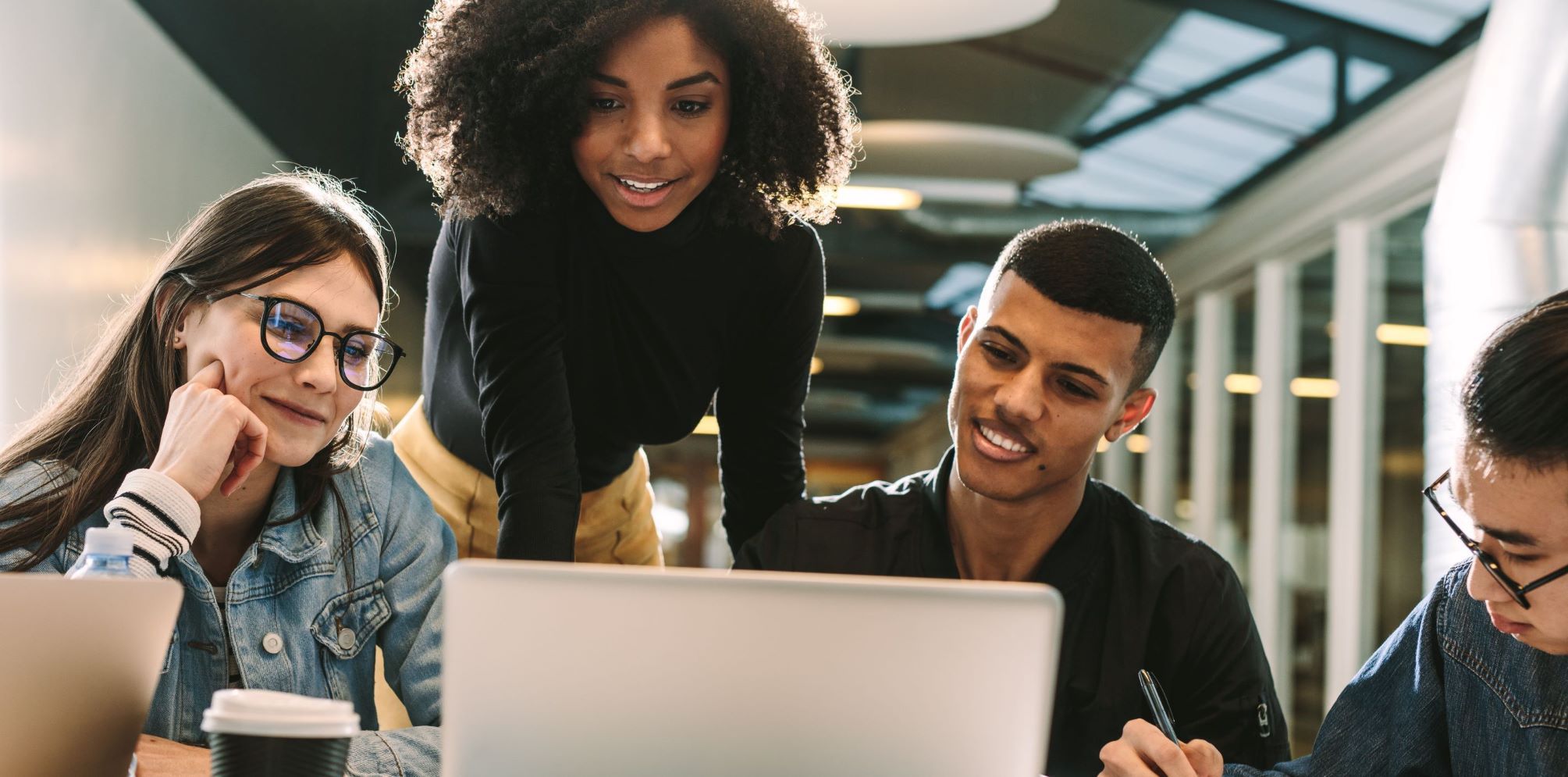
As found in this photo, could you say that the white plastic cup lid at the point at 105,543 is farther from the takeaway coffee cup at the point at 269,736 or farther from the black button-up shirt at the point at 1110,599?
the black button-up shirt at the point at 1110,599

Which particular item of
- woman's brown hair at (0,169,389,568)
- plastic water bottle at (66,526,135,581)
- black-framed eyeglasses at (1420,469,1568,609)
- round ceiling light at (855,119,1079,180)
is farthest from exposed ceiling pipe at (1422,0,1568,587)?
plastic water bottle at (66,526,135,581)

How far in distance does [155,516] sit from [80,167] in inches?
123

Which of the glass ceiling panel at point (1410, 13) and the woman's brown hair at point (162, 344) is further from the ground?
the glass ceiling panel at point (1410, 13)

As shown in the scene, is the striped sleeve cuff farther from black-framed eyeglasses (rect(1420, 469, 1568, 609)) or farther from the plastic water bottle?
black-framed eyeglasses (rect(1420, 469, 1568, 609))

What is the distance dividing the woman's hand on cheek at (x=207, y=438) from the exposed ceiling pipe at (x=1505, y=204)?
277 cm

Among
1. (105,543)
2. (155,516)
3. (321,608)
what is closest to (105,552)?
(105,543)

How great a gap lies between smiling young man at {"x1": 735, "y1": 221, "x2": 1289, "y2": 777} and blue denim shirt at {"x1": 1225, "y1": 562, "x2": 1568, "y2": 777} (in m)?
0.24

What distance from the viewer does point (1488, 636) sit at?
5.14ft

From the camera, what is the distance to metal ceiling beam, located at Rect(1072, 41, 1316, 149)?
5.16 m

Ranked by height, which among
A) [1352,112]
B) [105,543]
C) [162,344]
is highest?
[1352,112]

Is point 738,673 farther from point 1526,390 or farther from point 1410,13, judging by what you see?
point 1410,13

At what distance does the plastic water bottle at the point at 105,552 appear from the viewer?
123cm

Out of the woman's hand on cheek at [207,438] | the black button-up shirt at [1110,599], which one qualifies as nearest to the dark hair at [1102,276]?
the black button-up shirt at [1110,599]

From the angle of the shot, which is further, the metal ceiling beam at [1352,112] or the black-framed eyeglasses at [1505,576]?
the metal ceiling beam at [1352,112]
